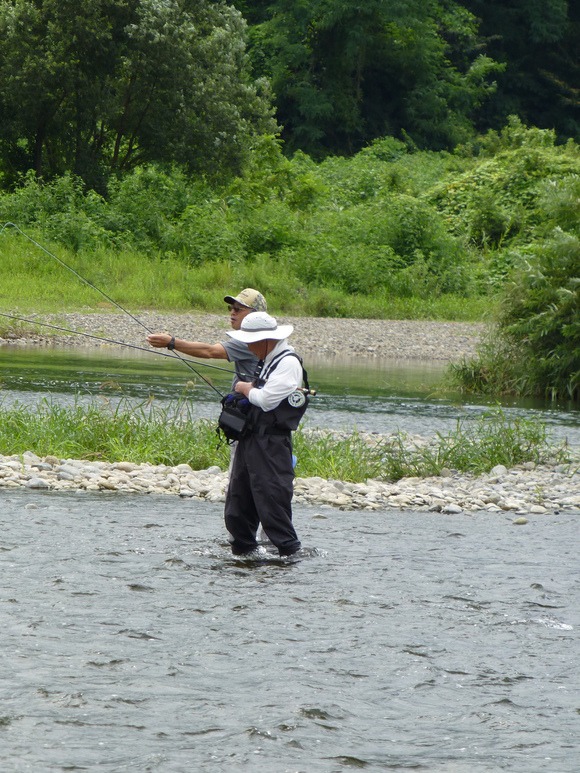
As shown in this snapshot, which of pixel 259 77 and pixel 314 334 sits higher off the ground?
Answer: pixel 259 77

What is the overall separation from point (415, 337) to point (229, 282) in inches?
188

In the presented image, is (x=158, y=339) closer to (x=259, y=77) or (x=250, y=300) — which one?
(x=250, y=300)

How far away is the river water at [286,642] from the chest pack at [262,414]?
926 mm

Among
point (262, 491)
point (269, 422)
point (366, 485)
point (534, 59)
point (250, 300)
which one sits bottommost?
point (366, 485)

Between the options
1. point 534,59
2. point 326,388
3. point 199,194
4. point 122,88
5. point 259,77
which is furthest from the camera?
point 534,59

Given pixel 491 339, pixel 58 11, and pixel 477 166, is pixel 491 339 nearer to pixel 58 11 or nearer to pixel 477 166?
pixel 58 11

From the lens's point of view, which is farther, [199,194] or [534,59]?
[534,59]

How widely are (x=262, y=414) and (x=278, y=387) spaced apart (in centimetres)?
24

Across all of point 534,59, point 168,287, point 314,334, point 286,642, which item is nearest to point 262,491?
point 286,642

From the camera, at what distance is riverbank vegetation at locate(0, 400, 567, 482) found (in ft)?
38.6

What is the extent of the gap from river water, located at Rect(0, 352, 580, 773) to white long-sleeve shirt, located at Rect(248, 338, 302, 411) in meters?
1.10

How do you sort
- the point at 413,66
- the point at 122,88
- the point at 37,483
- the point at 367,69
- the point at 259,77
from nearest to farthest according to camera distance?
1. the point at 37,483
2. the point at 122,88
3. the point at 259,77
4. the point at 413,66
5. the point at 367,69

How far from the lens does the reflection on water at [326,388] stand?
52.5 feet

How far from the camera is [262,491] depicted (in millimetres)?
7789
